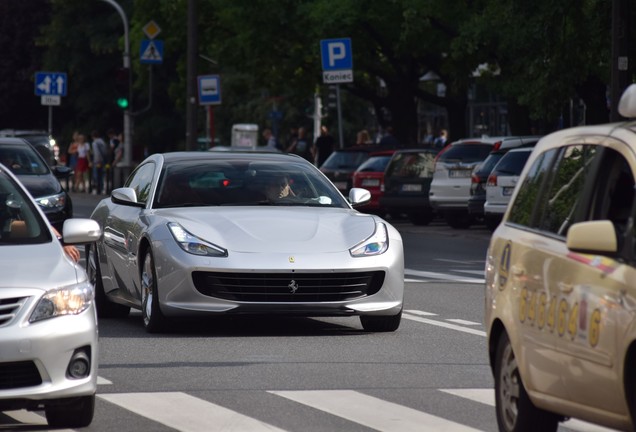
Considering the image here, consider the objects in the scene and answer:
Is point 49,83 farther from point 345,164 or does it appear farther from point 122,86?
point 345,164

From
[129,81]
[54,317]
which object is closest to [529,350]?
[54,317]

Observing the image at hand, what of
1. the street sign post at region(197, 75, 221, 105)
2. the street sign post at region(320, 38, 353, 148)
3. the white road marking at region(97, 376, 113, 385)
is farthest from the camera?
the street sign post at region(197, 75, 221, 105)

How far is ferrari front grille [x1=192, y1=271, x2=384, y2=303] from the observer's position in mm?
13133

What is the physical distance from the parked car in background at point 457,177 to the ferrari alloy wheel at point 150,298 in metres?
20.0

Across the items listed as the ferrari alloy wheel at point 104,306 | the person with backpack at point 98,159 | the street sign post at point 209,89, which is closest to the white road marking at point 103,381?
the ferrari alloy wheel at point 104,306

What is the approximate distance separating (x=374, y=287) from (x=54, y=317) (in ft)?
16.9

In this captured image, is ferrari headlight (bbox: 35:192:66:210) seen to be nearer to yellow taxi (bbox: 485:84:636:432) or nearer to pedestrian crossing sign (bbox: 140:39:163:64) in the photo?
yellow taxi (bbox: 485:84:636:432)

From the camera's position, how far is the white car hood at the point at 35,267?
27.8ft

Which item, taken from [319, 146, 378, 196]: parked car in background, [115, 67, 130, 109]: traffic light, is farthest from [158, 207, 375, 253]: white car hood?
[115, 67, 130, 109]: traffic light

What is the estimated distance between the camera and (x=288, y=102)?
294ft

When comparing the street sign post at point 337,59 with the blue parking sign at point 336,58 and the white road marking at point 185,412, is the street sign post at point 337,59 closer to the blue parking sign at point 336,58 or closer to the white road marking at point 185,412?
the blue parking sign at point 336,58

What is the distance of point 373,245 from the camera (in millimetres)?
13453

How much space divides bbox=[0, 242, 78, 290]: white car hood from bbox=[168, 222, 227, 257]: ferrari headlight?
4.04 metres

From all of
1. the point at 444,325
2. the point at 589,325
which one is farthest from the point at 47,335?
the point at 444,325
